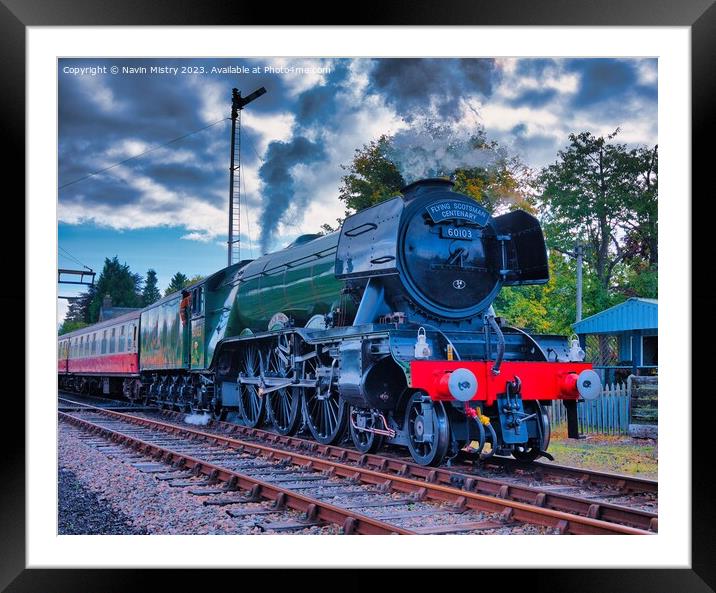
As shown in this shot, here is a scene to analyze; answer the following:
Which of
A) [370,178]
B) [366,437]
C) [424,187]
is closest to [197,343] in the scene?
[366,437]

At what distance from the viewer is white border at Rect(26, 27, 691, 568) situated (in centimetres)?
557

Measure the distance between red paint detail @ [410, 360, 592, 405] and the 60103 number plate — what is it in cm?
152

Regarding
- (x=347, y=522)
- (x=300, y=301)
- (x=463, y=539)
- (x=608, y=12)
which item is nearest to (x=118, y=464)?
(x=300, y=301)

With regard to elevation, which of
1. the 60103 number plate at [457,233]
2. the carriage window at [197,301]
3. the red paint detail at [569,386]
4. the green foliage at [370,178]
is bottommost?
the red paint detail at [569,386]

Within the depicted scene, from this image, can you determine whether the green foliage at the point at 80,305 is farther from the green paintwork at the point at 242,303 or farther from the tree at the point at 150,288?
the green paintwork at the point at 242,303

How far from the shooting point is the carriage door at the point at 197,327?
40.0 feet

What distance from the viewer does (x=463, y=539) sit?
530cm

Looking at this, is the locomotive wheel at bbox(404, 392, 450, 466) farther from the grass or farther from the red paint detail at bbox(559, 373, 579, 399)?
the grass

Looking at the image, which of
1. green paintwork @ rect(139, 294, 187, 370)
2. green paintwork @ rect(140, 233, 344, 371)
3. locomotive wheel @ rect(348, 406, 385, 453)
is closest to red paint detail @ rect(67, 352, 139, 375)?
green paintwork @ rect(139, 294, 187, 370)

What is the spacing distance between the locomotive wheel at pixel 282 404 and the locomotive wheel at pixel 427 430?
9.28 ft

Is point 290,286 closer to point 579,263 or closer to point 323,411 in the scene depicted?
point 323,411

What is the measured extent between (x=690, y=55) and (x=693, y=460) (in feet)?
11.0

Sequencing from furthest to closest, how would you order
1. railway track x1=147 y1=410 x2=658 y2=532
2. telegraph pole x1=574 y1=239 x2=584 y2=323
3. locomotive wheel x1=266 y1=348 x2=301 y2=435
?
locomotive wheel x1=266 y1=348 x2=301 y2=435
telegraph pole x1=574 y1=239 x2=584 y2=323
railway track x1=147 y1=410 x2=658 y2=532

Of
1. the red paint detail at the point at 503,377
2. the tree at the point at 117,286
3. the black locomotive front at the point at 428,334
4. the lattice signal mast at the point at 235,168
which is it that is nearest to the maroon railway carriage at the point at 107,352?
the tree at the point at 117,286
